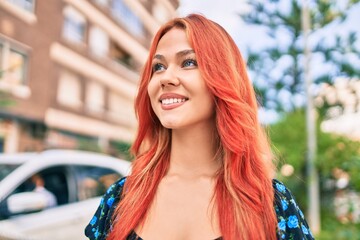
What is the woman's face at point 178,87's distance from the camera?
1.25 m

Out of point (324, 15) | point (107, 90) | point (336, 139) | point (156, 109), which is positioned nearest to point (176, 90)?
point (156, 109)

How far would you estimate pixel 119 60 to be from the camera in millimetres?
14328

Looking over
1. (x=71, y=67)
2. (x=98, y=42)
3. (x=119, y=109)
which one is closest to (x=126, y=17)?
(x=98, y=42)

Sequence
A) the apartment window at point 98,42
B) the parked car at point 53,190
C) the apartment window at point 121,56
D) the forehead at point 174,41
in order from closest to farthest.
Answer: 1. the forehead at point 174,41
2. the parked car at point 53,190
3. the apartment window at point 98,42
4. the apartment window at point 121,56

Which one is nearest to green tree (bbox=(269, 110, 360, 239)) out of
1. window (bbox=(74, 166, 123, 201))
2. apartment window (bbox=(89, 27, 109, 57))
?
window (bbox=(74, 166, 123, 201))

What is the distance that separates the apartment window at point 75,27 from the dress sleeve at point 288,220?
27.9ft

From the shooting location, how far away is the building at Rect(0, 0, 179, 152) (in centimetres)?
490

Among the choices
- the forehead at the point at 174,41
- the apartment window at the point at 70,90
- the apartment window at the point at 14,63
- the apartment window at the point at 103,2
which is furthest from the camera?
the apartment window at the point at 103,2

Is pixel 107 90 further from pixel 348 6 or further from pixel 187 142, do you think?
pixel 187 142

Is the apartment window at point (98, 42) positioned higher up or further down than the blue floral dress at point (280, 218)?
higher up

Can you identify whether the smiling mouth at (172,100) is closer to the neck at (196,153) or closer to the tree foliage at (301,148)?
the neck at (196,153)

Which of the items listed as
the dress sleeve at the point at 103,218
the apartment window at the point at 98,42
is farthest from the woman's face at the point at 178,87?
the apartment window at the point at 98,42

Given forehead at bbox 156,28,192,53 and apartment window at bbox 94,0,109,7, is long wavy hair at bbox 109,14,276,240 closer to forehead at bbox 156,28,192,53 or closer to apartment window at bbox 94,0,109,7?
forehead at bbox 156,28,192,53

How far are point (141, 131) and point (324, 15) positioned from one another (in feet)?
24.3
